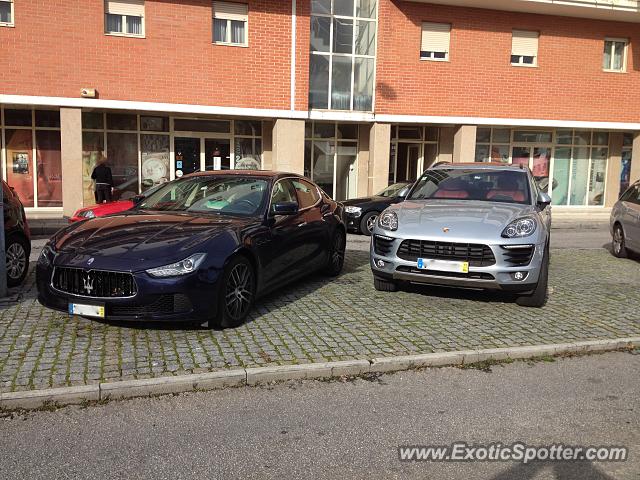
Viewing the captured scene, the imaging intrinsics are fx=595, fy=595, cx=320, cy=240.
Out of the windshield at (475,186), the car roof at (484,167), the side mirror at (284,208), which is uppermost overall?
the car roof at (484,167)

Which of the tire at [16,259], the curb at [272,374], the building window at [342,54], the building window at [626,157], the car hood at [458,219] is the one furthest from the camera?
the building window at [626,157]

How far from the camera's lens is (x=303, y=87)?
18219 millimetres

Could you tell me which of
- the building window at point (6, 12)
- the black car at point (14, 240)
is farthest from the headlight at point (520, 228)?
the building window at point (6, 12)

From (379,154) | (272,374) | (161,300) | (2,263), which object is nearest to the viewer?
(272,374)

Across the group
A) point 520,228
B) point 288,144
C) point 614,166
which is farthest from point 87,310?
point 614,166

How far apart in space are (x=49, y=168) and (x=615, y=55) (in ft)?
64.6

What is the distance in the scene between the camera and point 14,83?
624 inches

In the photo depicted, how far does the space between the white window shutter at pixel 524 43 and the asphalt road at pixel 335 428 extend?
17.6m

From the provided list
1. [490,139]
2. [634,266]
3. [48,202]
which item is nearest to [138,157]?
[48,202]

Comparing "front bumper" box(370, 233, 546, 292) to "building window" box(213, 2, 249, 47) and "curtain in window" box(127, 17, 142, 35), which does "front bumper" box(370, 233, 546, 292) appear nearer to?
"building window" box(213, 2, 249, 47)

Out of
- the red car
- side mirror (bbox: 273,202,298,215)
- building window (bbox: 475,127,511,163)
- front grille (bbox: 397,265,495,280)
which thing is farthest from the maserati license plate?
building window (bbox: 475,127,511,163)

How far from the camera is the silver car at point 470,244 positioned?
6332 mm

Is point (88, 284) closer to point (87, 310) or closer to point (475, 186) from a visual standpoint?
point (87, 310)

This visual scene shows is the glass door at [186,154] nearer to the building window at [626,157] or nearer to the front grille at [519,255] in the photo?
the front grille at [519,255]
